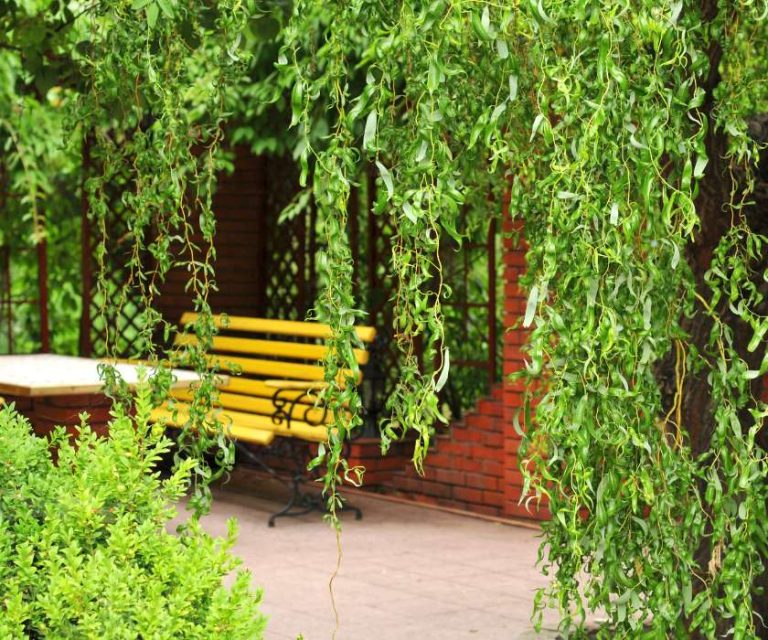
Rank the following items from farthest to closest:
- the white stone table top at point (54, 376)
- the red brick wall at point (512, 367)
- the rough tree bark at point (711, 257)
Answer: the red brick wall at point (512, 367) → the white stone table top at point (54, 376) → the rough tree bark at point (711, 257)

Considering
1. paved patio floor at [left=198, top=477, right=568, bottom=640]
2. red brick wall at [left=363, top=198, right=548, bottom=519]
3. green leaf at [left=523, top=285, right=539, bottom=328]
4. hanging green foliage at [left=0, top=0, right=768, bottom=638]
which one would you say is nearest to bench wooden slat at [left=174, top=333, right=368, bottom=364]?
red brick wall at [left=363, top=198, right=548, bottom=519]

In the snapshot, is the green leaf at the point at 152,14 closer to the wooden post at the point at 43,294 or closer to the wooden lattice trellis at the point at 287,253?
the wooden lattice trellis at the point at 287,253

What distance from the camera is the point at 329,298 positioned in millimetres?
3305

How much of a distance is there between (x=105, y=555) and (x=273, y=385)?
6.15 metres

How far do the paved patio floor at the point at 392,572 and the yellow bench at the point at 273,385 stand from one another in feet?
1.53

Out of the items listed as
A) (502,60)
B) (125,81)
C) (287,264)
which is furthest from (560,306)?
(287,264)

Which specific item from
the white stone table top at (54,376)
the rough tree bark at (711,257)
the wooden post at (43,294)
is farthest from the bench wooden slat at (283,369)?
the rough tree bark at (711,257)

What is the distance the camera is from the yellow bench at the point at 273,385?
347 inches

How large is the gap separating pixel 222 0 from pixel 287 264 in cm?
708

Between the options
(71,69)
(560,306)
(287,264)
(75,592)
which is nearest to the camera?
(75,592)

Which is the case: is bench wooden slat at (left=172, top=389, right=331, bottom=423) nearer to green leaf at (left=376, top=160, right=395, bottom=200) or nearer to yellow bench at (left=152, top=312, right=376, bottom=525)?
yellow bench at (left=152, top=312, right=376, bottom=525)

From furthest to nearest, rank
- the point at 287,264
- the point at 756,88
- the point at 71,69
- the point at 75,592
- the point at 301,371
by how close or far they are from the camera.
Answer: the point at 287,264
the point at 301,371
the point at 71,69
the point at 756,88
the point at 75,592

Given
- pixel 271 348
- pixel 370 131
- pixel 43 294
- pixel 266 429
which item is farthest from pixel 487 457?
pixel 370 131

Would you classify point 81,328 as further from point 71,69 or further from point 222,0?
Result: point 222,0
